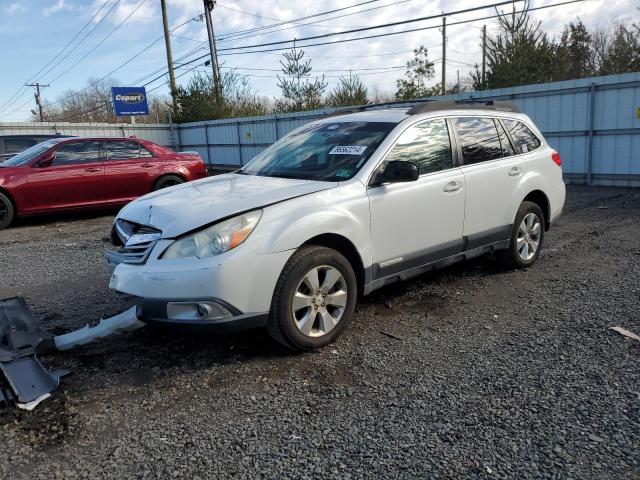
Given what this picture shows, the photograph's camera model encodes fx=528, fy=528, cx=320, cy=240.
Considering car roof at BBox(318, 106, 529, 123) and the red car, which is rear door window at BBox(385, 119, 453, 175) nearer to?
car roof at BBox(318, 106, 529, 123)

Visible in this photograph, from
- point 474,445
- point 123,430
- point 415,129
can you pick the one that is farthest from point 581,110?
point 123,430

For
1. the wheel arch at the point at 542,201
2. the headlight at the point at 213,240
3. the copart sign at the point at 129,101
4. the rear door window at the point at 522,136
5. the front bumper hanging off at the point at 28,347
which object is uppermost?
the copart sign at the point at 129,101

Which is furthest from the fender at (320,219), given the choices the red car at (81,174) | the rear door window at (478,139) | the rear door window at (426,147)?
the red car at (81,174)

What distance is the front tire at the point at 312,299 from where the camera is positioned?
3.50 metres

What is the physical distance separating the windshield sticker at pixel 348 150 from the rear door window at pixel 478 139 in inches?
43.3

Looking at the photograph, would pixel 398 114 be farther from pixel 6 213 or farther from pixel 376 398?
pixel 6 213

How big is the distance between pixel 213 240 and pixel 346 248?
1.07 meters

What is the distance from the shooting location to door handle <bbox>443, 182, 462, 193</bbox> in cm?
456

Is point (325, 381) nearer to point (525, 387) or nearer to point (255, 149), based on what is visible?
point (525, 387)

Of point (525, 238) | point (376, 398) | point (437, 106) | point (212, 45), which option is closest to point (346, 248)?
point (376, 398)

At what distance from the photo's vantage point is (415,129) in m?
4.49

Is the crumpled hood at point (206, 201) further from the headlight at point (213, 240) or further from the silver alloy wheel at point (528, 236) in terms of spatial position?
the silver alloy wheel at point (528, 236)

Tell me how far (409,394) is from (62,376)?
7.24 feet

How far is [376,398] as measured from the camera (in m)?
3.14
